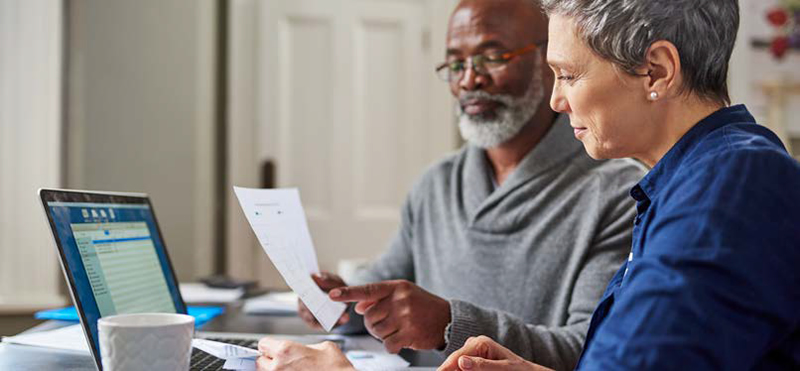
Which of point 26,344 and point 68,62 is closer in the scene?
point 26,344

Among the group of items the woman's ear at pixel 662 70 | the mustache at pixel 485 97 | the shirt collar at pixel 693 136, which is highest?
the woman's ear at pixel 662 70

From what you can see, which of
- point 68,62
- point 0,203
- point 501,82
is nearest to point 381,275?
point 501,82

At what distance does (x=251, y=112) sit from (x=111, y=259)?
7.35ft

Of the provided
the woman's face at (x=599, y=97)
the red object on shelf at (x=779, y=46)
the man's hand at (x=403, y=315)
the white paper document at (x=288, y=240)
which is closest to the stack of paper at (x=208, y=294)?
the white paper document at (x=288, y=240)

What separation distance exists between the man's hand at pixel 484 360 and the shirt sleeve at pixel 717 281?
209mm

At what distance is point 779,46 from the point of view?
3627 mm

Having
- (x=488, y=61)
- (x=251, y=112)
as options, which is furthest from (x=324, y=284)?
(x=251, y=112)

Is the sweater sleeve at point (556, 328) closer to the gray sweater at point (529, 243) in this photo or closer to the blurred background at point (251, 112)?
the gray sweater at point (529, 243)

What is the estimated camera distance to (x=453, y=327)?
115cm

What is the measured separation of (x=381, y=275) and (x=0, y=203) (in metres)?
1.62

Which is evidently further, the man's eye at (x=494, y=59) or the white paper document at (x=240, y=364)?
the man's eye at (x=494, y=59)

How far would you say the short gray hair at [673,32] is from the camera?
2.55ft

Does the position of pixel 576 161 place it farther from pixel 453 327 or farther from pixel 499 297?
pixel 453 327

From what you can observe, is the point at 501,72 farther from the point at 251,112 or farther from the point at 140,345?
the point at 251,112
